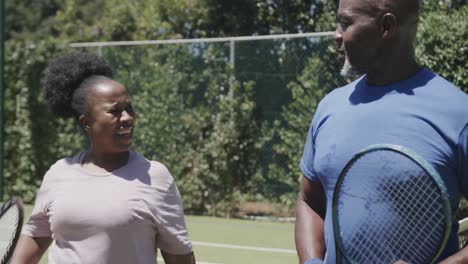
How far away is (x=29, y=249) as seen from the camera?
4477mm

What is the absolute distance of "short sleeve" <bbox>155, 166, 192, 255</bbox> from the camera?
4.12 meters

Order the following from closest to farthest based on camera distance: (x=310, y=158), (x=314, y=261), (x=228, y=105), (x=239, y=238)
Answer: (x=314, y=261), (x=310, y=158), (x=239, y=238), (x=228, y=105)

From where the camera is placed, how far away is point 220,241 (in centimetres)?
1150

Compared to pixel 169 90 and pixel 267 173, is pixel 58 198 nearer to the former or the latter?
pixel 267 173

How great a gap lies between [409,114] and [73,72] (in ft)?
6.41

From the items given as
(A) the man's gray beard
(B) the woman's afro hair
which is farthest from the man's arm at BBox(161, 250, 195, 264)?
(A) the man's gray beard

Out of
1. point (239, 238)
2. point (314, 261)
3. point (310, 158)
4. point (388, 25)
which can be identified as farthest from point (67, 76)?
point (239, 238)

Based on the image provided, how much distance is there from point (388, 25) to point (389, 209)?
1.96ft

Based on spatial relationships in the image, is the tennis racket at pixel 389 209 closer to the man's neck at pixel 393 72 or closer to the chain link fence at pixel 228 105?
the man's neck at pixel 393 72

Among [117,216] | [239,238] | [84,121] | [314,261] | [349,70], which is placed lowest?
[239,238]

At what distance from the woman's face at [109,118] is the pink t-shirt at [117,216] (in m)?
0.11

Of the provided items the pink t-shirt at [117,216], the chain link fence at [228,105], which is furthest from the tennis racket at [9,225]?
the chain link fence at [228,105]

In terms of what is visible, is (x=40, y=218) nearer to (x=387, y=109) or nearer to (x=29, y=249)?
(x=29, y=249)

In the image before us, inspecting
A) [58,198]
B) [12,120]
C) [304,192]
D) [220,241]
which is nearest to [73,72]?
[58,198]
